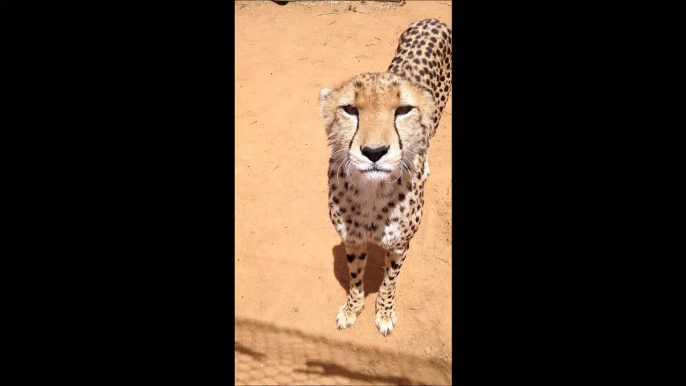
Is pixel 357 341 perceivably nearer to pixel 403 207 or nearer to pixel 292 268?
pixel 292 268

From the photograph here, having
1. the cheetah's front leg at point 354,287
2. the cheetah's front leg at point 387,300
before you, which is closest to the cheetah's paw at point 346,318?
the cheetah's front leg at point 354,287

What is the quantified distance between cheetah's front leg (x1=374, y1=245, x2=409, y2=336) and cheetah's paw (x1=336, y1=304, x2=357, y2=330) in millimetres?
148

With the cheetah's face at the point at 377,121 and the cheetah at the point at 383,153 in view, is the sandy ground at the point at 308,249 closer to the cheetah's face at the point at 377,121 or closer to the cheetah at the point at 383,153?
the cheetah at the point at 383,153

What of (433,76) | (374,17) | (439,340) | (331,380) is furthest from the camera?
(374,17)

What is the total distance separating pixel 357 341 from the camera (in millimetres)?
2387

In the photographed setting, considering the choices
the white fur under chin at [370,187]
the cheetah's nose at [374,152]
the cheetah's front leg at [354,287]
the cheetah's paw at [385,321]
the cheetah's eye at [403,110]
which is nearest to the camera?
the cheetah's nose at [374,152]

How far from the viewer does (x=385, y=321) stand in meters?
2.41

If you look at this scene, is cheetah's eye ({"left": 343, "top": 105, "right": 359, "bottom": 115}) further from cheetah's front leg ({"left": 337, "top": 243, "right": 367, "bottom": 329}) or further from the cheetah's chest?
cheetah's front leg ({"left": 337, "top": 243, "right": 367, "bottom": 329})

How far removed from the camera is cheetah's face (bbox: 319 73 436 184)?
145 cm

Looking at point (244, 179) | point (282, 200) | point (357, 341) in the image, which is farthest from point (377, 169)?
point (244, 179)

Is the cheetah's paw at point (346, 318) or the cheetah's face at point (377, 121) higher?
the cheetah's face at point (377, 121)

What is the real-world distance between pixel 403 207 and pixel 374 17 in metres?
3.96

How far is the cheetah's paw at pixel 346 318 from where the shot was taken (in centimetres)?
246

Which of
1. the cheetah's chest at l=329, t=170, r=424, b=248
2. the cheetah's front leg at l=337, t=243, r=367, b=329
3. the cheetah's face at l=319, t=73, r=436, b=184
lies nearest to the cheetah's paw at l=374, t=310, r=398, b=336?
the cheetah's front leg at l=337, t=243, r=367, b=329
